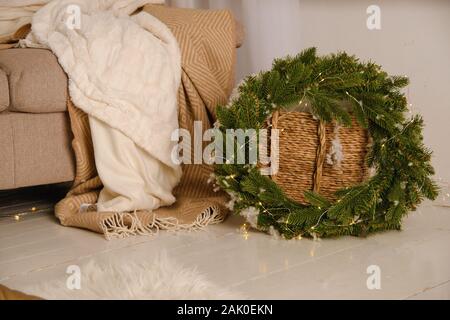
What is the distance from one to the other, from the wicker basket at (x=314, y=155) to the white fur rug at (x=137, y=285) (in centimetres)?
44

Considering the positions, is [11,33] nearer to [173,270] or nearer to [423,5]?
[173,270]

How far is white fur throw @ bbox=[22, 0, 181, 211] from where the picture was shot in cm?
190

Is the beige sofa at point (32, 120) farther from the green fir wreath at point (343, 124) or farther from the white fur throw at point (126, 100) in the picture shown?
the green fir wreath at point (343, 124)

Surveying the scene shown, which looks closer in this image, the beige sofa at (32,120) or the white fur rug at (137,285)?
the white fur rug at (137,285)

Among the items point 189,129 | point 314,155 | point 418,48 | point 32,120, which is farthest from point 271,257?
point 418,48

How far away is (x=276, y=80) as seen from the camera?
1.75 metres

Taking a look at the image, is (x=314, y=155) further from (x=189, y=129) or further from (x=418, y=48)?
(x=418, y=48)

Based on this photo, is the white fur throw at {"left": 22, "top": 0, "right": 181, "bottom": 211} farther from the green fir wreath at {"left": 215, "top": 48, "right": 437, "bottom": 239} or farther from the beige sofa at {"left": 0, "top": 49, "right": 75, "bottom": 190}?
the green fir wreath at {"left": 215, "top": 48, "right": 437, "bottom": 239}

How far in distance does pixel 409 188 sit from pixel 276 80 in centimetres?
42

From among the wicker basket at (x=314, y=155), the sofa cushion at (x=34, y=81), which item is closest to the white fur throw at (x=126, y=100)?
the sofa cushion at (x=34, y=81)

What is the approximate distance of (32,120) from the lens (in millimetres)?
1895

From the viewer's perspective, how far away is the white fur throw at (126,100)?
1.90 meters
